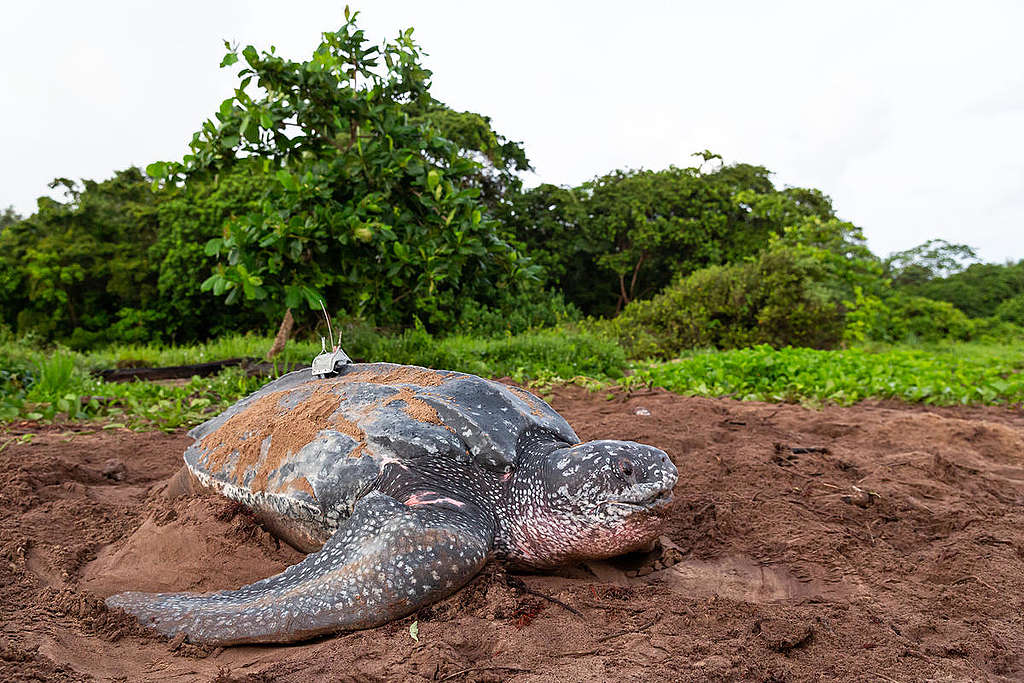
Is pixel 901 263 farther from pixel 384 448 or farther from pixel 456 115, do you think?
pixel 384 448

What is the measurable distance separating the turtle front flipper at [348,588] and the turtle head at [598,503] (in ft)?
0.73

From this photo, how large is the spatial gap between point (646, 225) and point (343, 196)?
1218cm

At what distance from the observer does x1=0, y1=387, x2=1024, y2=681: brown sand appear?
1.44 m

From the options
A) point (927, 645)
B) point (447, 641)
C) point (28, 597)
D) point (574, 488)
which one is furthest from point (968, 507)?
point (28, 597)

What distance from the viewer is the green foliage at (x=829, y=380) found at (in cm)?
507

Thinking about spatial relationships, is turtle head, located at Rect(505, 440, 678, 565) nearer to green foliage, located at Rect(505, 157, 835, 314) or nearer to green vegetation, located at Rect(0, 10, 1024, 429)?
green vegetation, located at Rect(0, 10, 1024, 429)

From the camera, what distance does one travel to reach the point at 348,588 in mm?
1603

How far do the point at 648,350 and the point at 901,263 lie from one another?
64.5 ft

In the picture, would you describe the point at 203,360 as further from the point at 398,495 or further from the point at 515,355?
the point at 398,495

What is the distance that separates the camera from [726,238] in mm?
16734

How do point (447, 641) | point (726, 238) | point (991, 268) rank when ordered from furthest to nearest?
point (991, 268)
point (726, 238)
point (447, 641)

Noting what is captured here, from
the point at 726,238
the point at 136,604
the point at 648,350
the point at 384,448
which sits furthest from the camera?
the point at 726,238

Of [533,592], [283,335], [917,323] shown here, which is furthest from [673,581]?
[917,323]

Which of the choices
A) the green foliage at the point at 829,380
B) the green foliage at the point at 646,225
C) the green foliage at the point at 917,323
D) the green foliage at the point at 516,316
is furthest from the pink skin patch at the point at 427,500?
the green foliage at the point at 917,323
